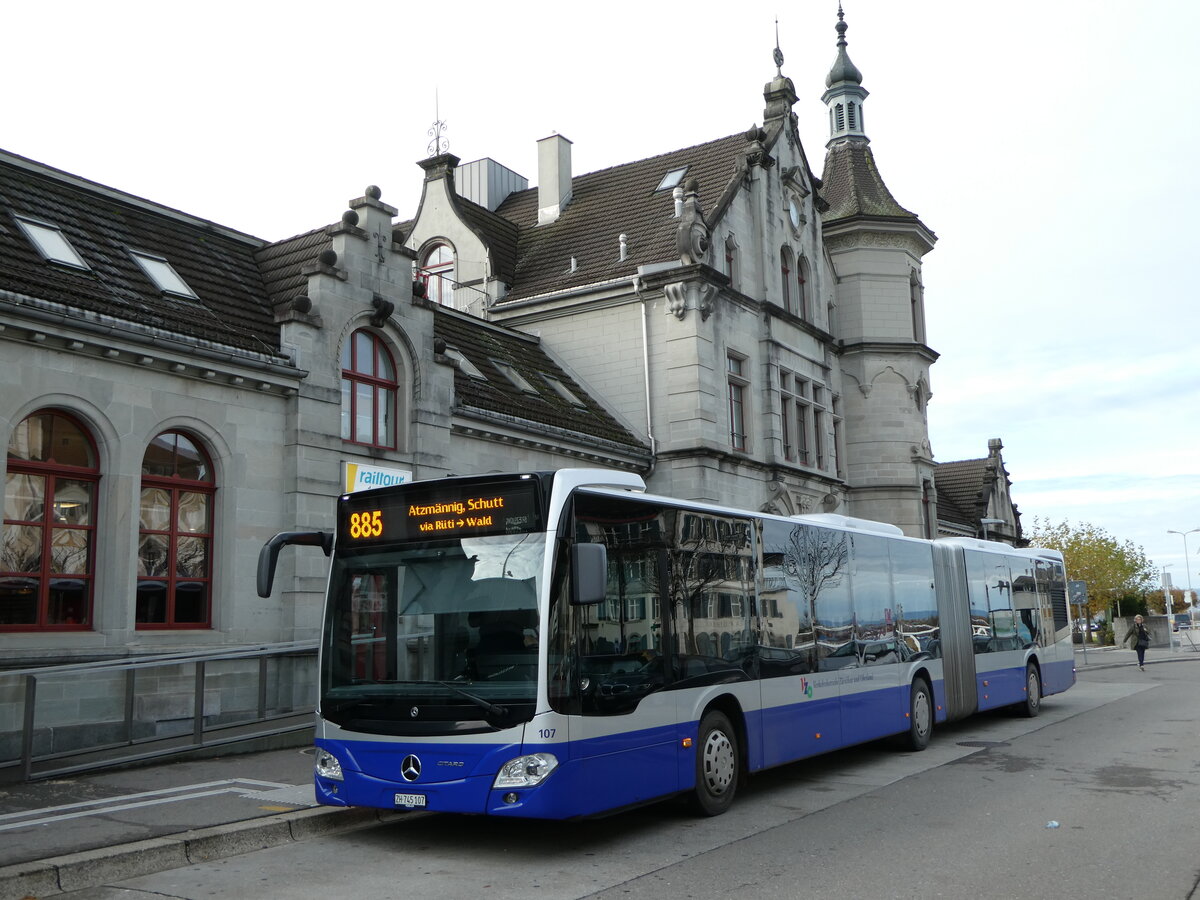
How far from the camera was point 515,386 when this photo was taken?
936 inches

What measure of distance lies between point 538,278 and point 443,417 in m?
11.6

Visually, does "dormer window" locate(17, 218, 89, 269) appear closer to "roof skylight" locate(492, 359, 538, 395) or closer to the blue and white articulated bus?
the blue and white articulated bus

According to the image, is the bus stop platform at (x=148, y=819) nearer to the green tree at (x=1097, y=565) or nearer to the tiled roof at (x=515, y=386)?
the tiled roof at (x=515, y=386)

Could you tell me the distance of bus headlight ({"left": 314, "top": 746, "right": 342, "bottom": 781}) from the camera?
8961 mm

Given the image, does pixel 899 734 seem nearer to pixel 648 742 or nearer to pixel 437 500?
pixel 648 742

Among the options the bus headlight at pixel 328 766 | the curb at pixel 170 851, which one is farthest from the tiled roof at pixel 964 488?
the bus headlight at pixel 328 766

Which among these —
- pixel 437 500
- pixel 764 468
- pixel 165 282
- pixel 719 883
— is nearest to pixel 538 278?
pixel 764 468

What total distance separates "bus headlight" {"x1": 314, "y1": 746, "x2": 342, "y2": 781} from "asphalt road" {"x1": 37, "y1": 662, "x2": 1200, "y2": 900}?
Result: 1.75 feet

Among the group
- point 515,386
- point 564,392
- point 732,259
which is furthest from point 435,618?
point 732,259

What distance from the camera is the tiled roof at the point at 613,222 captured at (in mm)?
28344

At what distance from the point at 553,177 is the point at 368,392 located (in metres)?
16.8

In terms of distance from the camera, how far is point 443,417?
19.0 meters

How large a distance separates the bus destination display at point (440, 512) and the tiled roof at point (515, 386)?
10251 millimetres

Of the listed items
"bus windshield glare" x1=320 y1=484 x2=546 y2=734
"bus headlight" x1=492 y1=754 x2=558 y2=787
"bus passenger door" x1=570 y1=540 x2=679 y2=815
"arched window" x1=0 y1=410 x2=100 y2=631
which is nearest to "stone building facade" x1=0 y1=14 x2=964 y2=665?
"arched window" x1=0 y1=410 x2=100 y2=631
